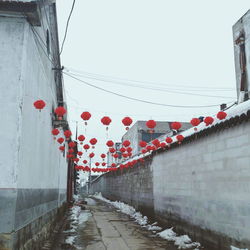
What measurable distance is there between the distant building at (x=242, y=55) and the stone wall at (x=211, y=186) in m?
6.42

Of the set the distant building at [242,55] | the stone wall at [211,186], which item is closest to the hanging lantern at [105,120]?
the stone wall at [211,186]

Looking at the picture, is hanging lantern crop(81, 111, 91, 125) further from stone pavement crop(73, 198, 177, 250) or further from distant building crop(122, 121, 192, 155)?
distant building crop(122, 121, 192, 155)

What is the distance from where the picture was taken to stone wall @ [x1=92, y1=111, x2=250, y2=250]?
20.4 ft

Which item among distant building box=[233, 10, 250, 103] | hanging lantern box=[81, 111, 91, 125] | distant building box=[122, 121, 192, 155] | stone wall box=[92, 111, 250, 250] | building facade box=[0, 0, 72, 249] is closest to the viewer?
building facade box=[0, 0, 72, 249]

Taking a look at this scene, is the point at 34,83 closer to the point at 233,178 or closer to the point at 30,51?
the point at 30,51

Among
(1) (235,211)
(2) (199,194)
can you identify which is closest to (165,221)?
(2) (199,194)

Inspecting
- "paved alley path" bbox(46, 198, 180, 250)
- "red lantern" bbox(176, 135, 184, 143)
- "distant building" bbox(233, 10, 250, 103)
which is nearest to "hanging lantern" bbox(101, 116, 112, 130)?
"red lantern" bbox(176, 135, 184, 143)

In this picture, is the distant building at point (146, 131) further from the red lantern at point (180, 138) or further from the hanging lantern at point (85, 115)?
the hanging lantern at point (85, 115)

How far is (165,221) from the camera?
36.6 ft

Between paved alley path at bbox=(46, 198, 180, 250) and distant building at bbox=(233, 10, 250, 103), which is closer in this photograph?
paved alley path at bbox=(46, 198, 180, 250)

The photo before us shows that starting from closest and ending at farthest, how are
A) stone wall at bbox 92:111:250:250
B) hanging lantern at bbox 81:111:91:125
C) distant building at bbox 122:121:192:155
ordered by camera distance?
stone wall at bbox 92:111:250:250
hanging lantern at bbox 81:111:91:125
distant building at bbox 122:121:192:155

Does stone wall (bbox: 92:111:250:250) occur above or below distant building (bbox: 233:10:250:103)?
below

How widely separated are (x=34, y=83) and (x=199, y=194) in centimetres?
567

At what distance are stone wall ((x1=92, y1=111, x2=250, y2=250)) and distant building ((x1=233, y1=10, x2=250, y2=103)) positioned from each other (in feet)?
21.1
